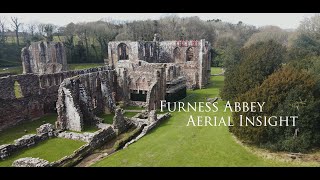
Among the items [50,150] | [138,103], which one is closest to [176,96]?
[138,103]

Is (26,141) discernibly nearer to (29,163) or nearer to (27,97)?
(29,163)

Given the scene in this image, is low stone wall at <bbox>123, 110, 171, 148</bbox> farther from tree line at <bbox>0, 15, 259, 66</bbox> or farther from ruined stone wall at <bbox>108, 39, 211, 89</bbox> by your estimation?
Answer: tree line at <bbox>0, 15, 259, 66</bbox>

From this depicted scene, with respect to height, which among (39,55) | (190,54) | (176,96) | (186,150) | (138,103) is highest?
(39,55)

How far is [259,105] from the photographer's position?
734 inches

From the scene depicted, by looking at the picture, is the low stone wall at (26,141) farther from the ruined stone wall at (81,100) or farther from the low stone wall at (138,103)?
the low stone wall at (138,103)

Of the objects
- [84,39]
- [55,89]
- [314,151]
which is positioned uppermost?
[84,39]

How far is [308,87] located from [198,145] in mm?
7835

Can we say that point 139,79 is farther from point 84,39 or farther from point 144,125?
point 84,39

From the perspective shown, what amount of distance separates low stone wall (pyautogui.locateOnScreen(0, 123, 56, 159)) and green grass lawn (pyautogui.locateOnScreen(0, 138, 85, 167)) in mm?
294

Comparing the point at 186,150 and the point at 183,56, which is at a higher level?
the point at 183,56

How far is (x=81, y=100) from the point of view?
2341 cm

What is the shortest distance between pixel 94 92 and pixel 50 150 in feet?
31.2
